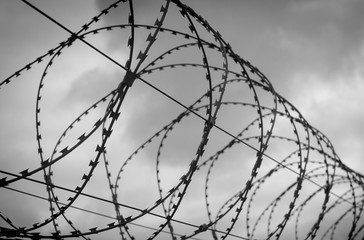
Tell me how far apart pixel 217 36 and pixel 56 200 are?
2.78 m

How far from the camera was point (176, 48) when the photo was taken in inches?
190

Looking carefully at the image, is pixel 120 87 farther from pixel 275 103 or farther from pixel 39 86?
pixel 275 103

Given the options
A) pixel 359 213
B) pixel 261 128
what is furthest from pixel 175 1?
pixel 359 213

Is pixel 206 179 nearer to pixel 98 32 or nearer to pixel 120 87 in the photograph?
pixel 98 32

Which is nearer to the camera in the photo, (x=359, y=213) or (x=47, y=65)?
(x=47, y=65)

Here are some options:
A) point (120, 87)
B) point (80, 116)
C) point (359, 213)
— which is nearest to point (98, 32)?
point (80, 116)

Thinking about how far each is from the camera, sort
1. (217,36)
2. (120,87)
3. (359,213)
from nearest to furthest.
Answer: (120,87) < (217,36) < (359,213)

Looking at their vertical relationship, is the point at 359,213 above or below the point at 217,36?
below

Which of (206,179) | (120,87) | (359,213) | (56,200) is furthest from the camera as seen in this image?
(206,179)

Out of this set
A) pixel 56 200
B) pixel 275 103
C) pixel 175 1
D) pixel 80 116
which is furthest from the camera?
pixel 80 116

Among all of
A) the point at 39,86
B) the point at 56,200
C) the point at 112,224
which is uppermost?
the point at 39,86

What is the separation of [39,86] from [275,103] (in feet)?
10.5

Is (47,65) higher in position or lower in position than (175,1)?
higher

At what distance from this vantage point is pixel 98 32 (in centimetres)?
417
